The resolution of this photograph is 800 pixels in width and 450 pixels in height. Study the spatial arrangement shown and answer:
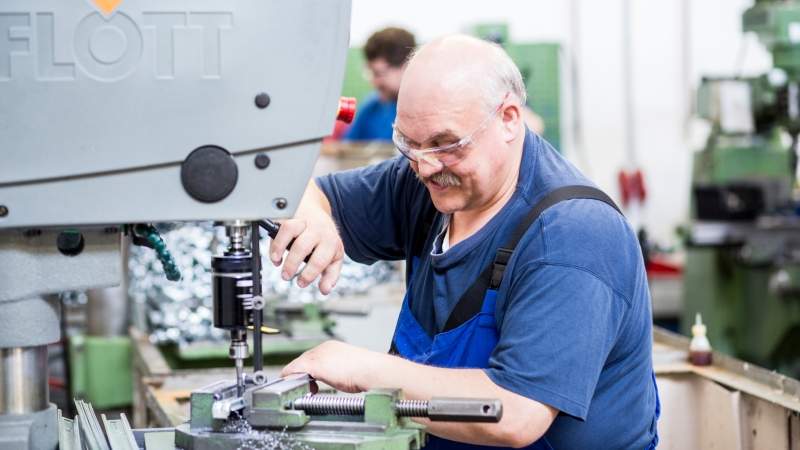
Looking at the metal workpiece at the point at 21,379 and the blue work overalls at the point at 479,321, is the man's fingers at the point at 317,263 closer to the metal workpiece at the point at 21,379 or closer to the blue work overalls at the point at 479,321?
the blue work overalls at the point at 479,321

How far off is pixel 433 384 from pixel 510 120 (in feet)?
1.33

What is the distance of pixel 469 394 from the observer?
4.36 ft

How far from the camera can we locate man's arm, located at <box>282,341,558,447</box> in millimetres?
1327

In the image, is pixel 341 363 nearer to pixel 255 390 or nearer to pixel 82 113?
pixel 255 390

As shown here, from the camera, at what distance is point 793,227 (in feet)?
13.8

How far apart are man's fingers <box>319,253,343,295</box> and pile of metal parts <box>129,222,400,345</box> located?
41.0 inches

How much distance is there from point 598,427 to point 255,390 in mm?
524

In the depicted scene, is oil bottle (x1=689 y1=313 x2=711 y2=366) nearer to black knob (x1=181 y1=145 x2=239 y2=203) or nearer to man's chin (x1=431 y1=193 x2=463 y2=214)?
man's chin (x1=431 y1=193 x2=463 y2=214)

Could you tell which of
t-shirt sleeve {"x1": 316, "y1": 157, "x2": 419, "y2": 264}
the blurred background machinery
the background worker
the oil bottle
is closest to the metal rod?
t-shirt sleeve {"x1": 316, "y1": 157, "x2": 419, "y2": 264}

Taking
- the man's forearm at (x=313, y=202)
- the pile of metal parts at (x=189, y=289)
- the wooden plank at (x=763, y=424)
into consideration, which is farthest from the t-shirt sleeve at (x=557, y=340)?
the pile of metal parts at (x=189, y=289)

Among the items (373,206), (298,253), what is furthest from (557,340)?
(373,206)

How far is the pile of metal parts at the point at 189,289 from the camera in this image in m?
2.72

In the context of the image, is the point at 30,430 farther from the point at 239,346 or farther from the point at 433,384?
the point at 433,384

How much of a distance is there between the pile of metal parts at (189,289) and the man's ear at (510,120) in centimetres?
113
